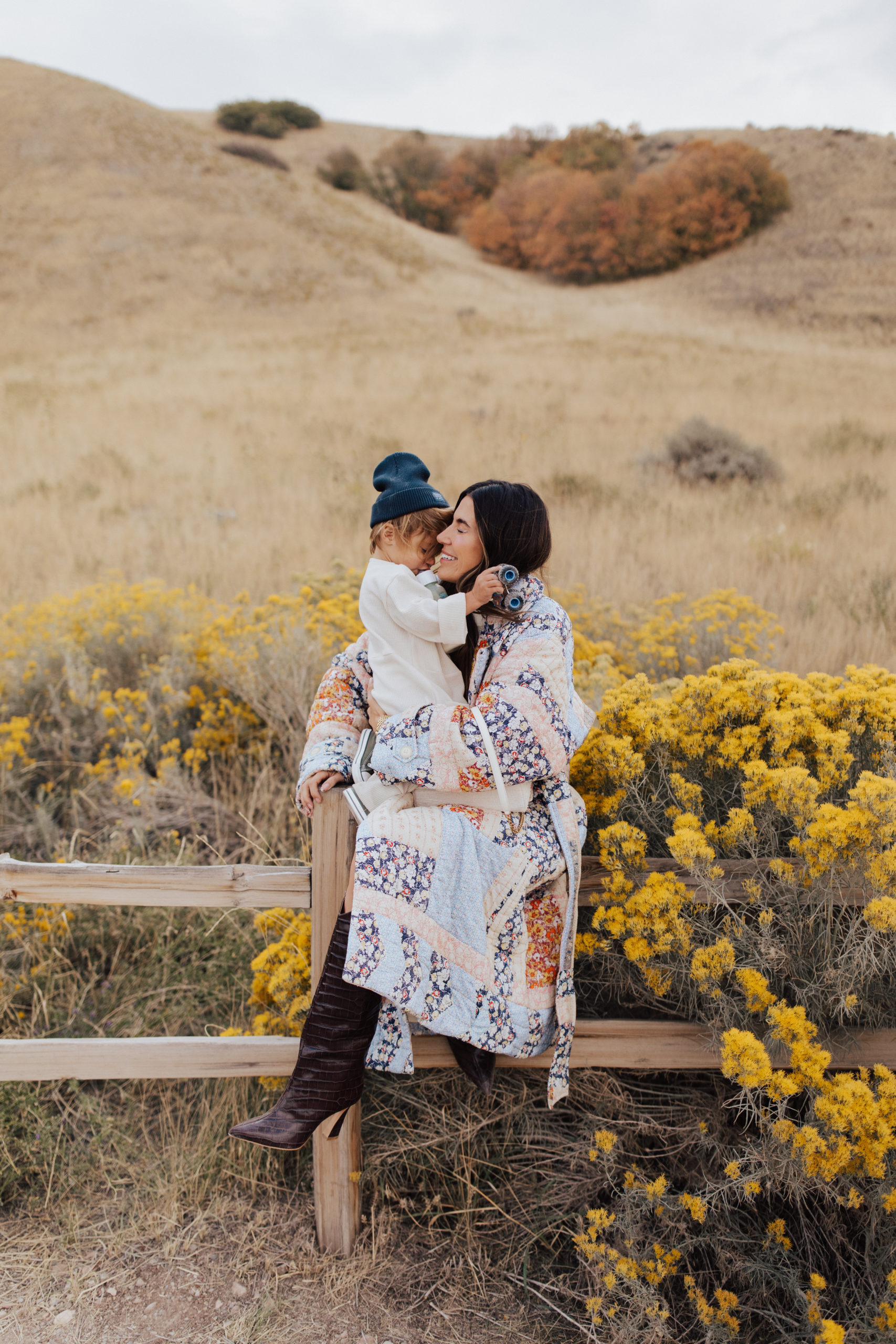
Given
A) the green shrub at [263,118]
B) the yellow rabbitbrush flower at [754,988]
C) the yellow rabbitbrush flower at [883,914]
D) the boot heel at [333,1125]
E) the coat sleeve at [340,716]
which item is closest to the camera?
the yellow rabbitbrush flower at [883,914]

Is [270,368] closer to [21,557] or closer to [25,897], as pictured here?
[21,557]

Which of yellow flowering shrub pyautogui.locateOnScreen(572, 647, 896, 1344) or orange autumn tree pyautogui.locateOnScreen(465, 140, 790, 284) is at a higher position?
orange autumn tree pyautogui.locateOnScreen(465, 140, 790, 284)

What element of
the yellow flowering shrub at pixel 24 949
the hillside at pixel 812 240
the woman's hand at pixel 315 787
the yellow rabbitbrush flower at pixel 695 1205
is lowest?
the yellow flowering shrub at pixel 24 949

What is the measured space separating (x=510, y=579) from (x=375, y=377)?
13348 mm

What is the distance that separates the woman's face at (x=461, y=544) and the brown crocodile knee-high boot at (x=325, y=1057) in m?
0.88

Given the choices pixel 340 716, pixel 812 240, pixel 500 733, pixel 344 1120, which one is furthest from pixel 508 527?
pixel 812 240

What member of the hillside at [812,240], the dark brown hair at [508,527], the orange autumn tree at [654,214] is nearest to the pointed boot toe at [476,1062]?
the dark brown hair at [508,527]

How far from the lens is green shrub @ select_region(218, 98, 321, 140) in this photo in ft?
147

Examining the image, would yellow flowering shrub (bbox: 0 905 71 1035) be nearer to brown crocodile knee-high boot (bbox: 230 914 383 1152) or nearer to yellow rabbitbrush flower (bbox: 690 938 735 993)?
brown crocodile knee-high boot (bbox: 230 914 383 1152)

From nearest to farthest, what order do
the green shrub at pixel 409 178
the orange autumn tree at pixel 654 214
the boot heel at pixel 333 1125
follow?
the boot heel at pixel 333 1125
the orange autumn tree at pixel 654 214
the green shrub at pixel 409 178

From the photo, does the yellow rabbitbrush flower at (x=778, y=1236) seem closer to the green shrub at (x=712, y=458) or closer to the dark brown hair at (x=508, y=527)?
the dark brown hair at (x=508, y=527)

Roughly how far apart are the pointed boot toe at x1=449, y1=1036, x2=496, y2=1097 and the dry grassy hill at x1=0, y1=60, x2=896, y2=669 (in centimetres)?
317

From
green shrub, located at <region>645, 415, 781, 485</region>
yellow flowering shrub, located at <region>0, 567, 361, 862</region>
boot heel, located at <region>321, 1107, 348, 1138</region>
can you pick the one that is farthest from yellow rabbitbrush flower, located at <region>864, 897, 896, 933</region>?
green shrub, located at <region>645, 415, 781, 485</region>

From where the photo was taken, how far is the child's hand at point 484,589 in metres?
1.88
